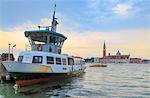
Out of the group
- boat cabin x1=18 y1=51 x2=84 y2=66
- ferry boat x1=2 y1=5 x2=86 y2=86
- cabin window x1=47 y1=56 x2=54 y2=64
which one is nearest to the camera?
ferry boat x1=2 y1=5 x2=86 y2=86

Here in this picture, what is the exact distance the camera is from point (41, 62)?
26.3 metres

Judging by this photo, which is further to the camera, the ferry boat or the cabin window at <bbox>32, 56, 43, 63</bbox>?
the cabin window at <bbox>32, 56, 43, 63</bbox>

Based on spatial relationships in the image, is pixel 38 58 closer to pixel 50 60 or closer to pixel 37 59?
pixel 37 59

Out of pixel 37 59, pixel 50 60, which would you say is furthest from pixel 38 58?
pixel 50 60

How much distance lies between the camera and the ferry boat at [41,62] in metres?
23.9

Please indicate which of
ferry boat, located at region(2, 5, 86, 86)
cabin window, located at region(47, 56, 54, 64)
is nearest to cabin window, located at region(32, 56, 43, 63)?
ferry boat, located at region(2, 5, 86, 86)

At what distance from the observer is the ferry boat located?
23.9 metres

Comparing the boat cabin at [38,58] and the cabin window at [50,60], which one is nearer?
the boat cabin at [38,58]

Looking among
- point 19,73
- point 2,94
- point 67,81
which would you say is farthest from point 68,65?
point 2,94

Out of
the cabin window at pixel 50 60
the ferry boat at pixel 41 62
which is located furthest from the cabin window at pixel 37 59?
the cabin window at pixel 50 60

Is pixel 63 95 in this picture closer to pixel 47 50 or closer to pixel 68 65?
pixel 47 50

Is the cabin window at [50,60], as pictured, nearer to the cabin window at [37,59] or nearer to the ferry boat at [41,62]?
the ferry boat at [41,62]

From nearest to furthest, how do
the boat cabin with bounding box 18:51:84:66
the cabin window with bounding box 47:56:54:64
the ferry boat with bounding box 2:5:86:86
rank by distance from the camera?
the ferry boat with bounding box 2:5:86:86, the boat cabin with bounding box 18:51:84:66, the cabin window with bounding box 47:56:54:64

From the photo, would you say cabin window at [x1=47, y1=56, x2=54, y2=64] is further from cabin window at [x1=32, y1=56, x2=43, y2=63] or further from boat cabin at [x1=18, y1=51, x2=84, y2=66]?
cabin window at [x1=32, y1=56, x2=43, y2=63]
